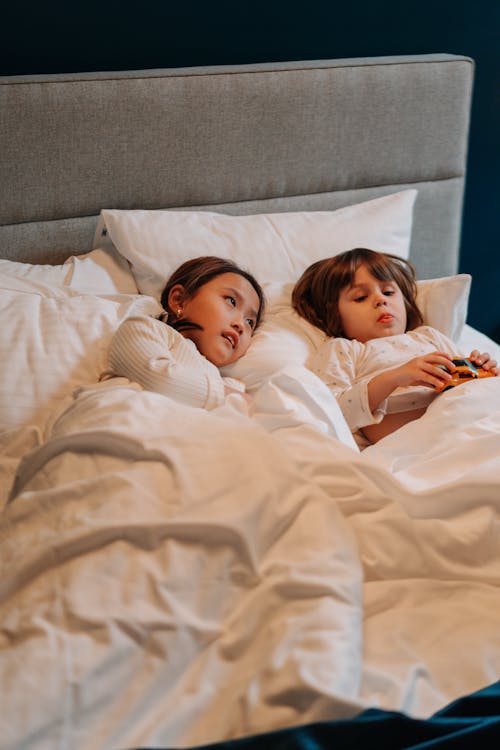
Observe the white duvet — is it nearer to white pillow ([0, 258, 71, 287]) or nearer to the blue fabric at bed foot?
the blue fabric at bed foot

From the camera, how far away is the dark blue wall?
85.4 inches

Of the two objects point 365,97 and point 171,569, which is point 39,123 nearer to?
point 365,97

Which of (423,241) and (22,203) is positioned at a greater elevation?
(22,203)

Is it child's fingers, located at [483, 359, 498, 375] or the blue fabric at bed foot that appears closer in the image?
the blue fabric at bed foot

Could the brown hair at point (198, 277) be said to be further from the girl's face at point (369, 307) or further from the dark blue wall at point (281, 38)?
the dark blue wall at point (281, 38)

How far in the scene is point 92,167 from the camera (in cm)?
209

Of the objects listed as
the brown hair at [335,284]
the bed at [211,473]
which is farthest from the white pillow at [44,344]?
the brown hair at [335,284]

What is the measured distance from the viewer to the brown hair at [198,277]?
1940 millimetres

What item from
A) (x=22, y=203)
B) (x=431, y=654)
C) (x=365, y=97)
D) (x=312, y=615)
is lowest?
(x=431, y=654)

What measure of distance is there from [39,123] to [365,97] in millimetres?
922

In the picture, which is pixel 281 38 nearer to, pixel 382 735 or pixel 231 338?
pixel 231 338

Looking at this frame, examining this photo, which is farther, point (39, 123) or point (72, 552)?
point (39, 123)

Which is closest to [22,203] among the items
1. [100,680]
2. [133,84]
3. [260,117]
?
[133,84]

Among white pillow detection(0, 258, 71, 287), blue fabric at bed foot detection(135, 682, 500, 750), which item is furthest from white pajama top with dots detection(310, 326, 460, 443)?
blue fabric at bed foot detection(135, 682, 500, 750)
